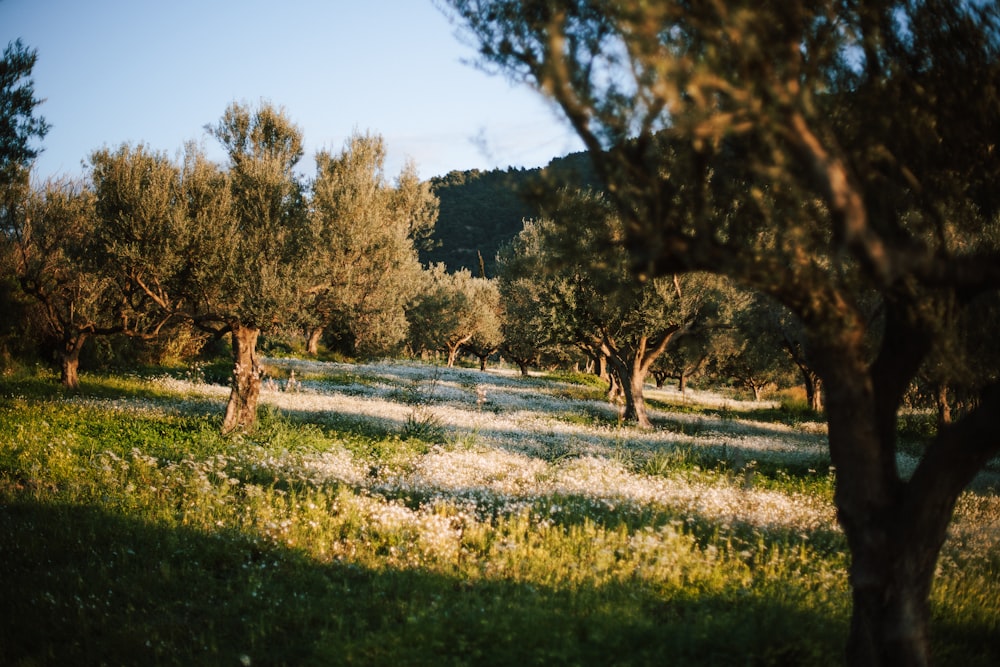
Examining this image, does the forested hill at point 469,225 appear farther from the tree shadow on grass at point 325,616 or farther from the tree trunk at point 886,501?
the tree trunk at point 886,501

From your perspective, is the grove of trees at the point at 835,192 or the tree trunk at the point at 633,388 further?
the tree trunk at the point at 633,388

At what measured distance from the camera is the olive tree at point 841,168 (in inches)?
157

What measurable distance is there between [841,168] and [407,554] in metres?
6.47

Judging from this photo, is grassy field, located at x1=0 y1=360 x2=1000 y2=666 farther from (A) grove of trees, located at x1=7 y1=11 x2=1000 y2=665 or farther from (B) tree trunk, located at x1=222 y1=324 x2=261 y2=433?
(A) grove of trees, located at x1=7 y1=11 x2=1000 y2=665

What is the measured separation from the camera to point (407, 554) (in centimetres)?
762

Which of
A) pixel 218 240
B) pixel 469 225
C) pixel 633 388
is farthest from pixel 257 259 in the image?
pixel 469 225

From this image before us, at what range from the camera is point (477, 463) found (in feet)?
43.4

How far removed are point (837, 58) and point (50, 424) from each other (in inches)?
635

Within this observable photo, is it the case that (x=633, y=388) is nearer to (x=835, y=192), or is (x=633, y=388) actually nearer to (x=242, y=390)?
(x=242, y=390)

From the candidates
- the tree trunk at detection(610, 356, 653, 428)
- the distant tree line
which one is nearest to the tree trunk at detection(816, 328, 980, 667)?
the distant tree line

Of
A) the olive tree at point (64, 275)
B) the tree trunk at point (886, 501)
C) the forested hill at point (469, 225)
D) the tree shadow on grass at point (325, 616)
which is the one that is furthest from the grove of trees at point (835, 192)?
the forested hill at point (469, 225)

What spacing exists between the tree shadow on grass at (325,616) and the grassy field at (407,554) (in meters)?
0.03

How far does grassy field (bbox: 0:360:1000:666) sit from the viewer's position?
5.43m

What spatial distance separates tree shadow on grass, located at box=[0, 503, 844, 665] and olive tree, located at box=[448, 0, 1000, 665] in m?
1.42
